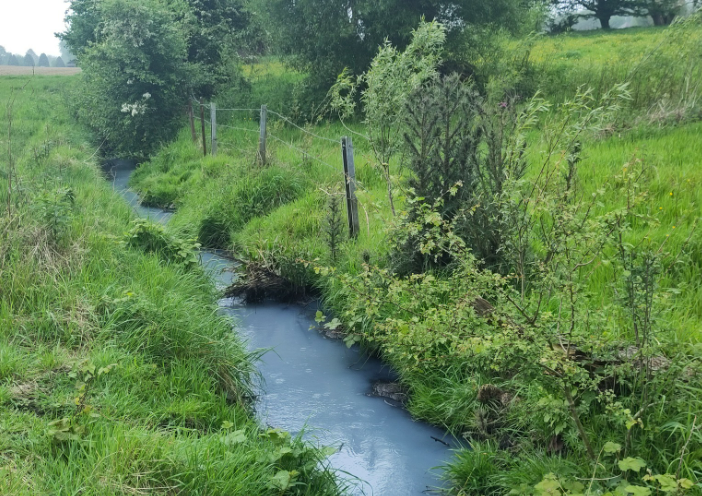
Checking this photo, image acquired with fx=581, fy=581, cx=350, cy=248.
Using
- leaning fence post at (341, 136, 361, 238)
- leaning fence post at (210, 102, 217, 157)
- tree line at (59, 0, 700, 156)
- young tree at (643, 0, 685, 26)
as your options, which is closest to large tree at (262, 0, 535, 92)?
tree line at (59, 0, 700, 156)

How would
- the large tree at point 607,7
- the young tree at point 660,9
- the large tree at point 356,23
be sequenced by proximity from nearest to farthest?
the large tree at point 356,23 → the young tree at point 660,9 → the large tree at point 607,7

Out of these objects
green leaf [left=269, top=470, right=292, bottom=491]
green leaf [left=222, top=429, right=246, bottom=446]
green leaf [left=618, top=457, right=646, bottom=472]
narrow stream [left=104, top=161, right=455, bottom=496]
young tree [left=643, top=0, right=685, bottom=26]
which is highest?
young tree [left=643, top=0, right=685, bottom=26]

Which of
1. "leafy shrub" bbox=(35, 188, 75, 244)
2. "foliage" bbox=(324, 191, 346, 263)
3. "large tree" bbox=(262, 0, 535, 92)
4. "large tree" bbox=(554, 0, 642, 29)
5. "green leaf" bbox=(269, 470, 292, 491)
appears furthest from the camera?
"large tree" bbox=(554, 0, 642, 29)

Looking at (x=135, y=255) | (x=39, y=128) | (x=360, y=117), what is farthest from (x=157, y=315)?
(x=39, y=128)

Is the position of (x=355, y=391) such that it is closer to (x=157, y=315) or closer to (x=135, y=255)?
(x=157, y=315)

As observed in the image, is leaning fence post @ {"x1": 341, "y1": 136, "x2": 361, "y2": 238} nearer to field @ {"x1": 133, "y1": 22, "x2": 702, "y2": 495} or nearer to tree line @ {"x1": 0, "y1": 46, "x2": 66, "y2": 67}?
field @ {"x1": 133, "y1": 22, "x2": 702, "y2": 495}

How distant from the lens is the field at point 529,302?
3.27 m

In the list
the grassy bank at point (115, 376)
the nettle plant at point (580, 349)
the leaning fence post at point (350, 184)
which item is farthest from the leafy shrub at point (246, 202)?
the nettle plant at point (580, 349)

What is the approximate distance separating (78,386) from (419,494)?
231 centimetres

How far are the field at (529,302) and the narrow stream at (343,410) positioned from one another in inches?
9.0

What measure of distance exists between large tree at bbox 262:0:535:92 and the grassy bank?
35.0ft

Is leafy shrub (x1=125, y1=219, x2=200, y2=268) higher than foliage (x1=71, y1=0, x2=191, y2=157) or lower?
lower

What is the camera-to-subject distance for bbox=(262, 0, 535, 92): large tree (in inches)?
603

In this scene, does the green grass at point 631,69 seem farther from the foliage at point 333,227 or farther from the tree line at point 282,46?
the foliage at point 333,227
